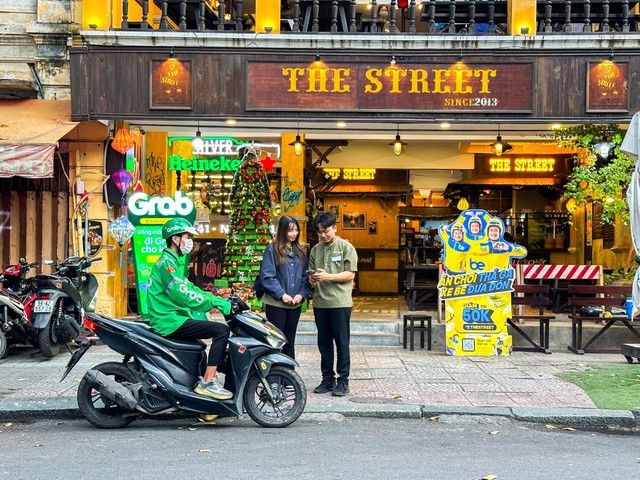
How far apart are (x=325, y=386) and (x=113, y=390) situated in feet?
8.29

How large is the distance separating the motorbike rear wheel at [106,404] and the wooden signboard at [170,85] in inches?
228

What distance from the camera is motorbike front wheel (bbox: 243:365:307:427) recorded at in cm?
666

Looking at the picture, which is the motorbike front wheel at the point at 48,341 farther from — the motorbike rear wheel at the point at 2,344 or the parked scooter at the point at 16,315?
the motorbike rear wheel at the point at 2,344

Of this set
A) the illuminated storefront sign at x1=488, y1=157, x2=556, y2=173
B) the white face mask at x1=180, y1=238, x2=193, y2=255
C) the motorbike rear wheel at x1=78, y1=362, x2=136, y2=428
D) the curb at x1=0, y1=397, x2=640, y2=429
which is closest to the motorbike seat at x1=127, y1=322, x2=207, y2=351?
the motorbike rear wheel at x1=78, y1=362, x2=136, y2=428

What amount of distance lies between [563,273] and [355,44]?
512 cm

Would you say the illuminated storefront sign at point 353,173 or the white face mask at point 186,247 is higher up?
the illuminated storefront sign at point 353,173

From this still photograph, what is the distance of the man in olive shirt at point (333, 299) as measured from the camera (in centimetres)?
791

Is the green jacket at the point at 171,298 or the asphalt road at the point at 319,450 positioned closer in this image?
the asphalt road at the point at 319,450

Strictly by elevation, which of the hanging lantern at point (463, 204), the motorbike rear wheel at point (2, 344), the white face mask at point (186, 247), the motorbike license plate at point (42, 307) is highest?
the hanging lantern at point (463, 204)

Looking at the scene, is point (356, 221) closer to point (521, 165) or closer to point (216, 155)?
point (521, 165)

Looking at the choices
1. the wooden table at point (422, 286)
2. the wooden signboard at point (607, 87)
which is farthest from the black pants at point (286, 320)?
the wooden signboard at point (607, 87)

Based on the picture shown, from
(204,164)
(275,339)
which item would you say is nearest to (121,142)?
(204,164)

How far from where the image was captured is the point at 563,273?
12195 mm

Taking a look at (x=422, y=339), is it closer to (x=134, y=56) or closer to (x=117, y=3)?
(x=134, y=56)
